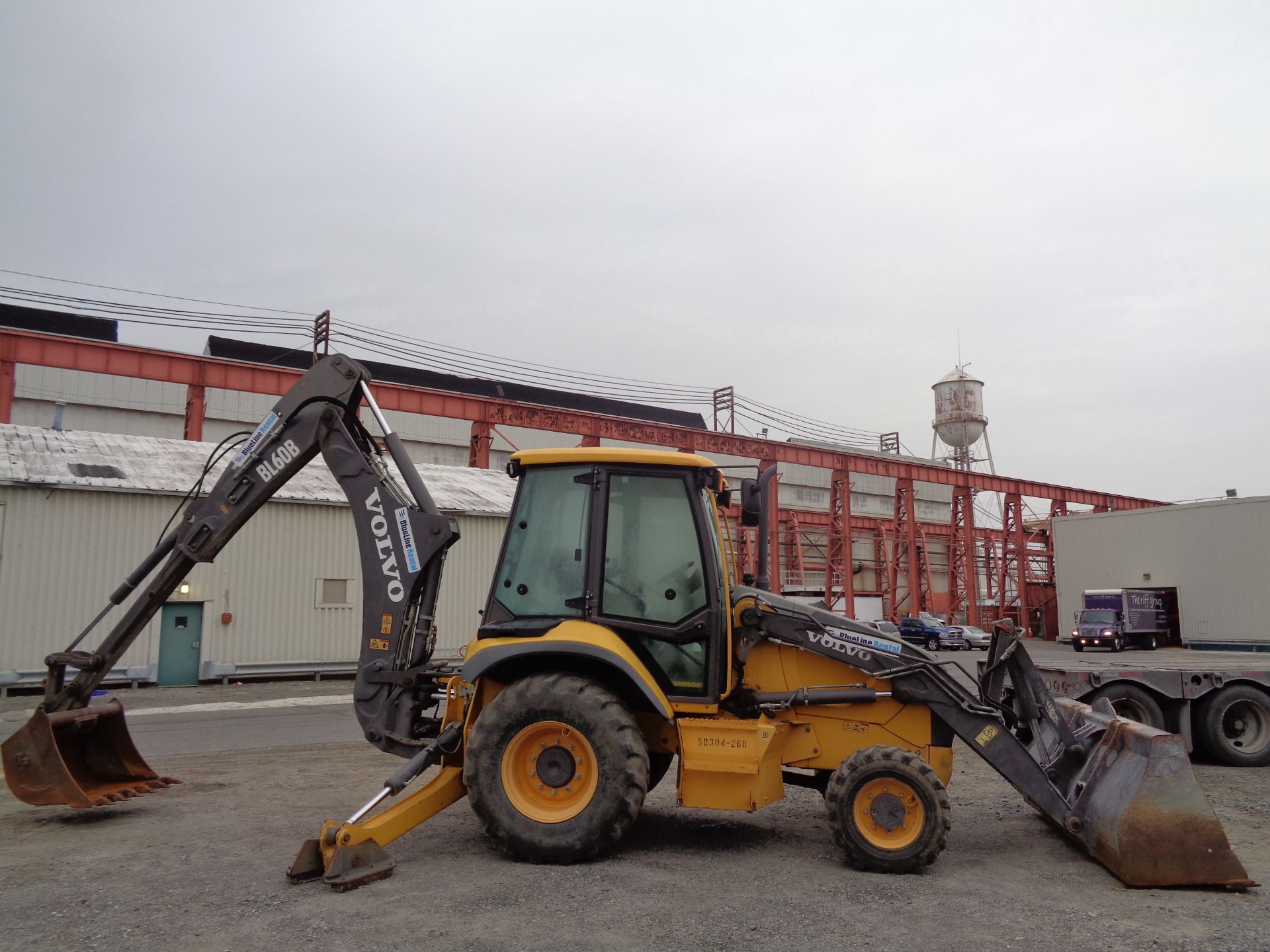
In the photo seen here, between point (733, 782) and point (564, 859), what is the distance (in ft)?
3.78

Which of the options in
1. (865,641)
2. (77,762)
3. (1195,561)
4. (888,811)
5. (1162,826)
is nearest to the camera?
(1162,826)

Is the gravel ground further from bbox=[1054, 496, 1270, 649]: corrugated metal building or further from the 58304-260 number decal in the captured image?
bbox=[1054, 496, 1270, 649]: corrugated metal building

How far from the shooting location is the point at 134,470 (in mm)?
19078

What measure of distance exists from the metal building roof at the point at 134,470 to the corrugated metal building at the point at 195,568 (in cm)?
4

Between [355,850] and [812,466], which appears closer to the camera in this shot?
[355,850]

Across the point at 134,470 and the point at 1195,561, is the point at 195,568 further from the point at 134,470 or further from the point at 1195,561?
the point at 1195,561

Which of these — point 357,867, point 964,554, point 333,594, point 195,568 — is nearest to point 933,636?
point 964,554

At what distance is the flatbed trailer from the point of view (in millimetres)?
9578

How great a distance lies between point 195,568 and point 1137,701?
17.8 meters

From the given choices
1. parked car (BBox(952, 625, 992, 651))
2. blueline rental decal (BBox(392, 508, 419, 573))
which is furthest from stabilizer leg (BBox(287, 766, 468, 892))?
parked car (BBox(952, 625, 992, 651))

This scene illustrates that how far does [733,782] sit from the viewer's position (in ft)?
18.4

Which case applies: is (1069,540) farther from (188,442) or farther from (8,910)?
(8,910)

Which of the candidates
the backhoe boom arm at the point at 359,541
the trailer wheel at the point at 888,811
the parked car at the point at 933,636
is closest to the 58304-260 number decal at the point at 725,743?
the trailer wheel at the point at 888,811

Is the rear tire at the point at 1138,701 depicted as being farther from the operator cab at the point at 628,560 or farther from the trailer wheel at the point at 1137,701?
the operator cab at the point at 628,560
